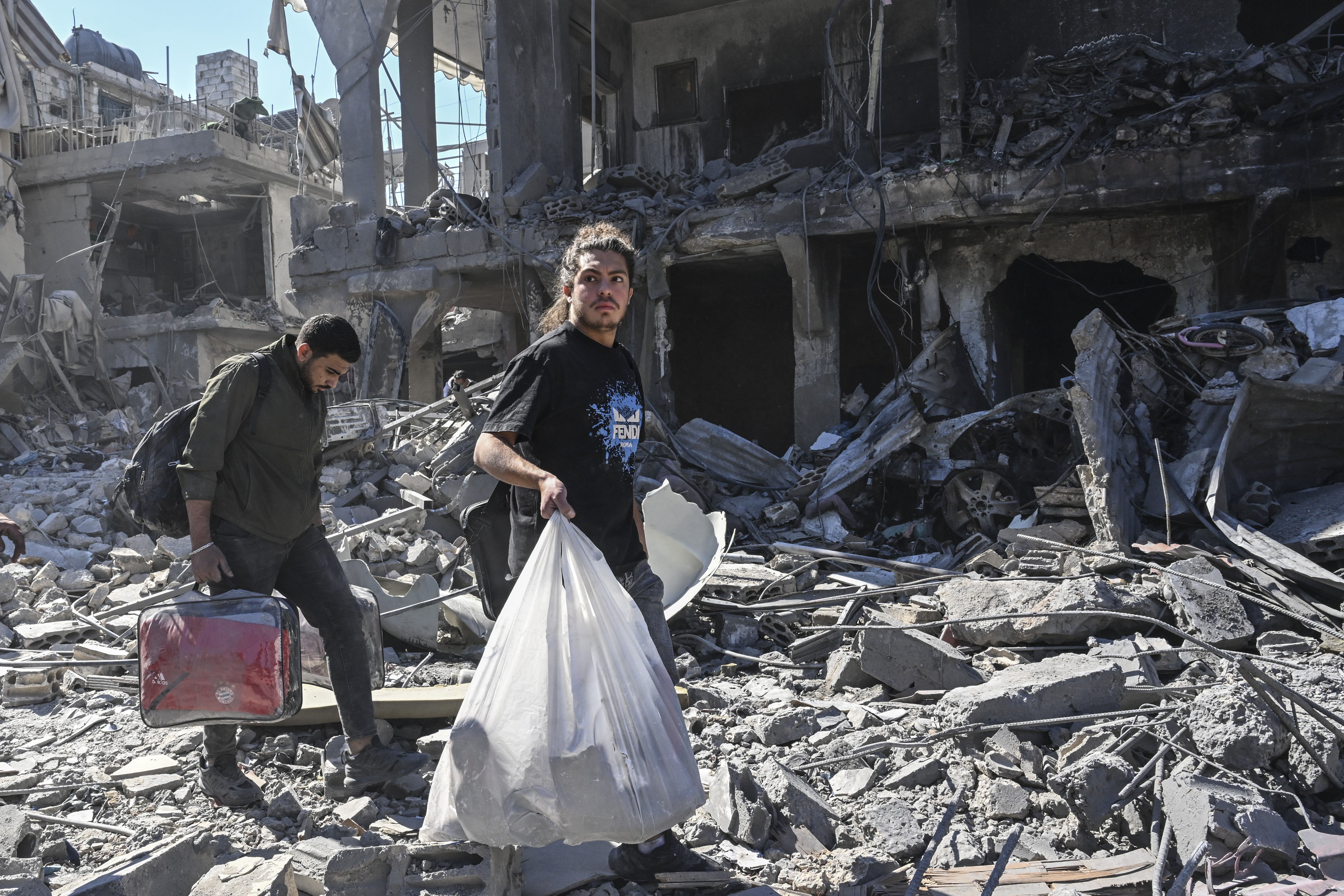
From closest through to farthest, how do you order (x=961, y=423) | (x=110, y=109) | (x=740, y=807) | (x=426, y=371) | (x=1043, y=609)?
(x=740, y=807), (x=1043, y=609), (x=961, y=423), (x=426, y=371), (x=110, y=109)

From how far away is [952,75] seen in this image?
949 centimetres

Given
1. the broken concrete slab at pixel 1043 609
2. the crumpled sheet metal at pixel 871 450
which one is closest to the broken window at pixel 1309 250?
the crumpled sheet metal at pixel 871 450

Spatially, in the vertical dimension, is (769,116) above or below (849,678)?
above

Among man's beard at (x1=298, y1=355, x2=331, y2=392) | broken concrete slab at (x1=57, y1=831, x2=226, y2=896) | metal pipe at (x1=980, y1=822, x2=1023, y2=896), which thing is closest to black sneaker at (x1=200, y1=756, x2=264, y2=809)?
broken concrete slab at (x1=57, y1=831, x2=226, y2=896)

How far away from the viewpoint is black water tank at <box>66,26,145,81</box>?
2352 centimetres

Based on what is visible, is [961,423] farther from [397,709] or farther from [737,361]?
[737,361]

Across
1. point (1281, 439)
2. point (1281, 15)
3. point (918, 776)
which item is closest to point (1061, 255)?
point (1281, 15)

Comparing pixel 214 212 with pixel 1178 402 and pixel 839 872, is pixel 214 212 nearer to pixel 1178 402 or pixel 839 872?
pixel 1178 402

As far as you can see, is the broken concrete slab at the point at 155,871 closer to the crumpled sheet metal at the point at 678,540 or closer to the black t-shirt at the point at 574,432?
the black t-shirt at the point at 574,432

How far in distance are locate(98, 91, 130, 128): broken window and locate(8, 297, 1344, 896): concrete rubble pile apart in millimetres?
A: 17697

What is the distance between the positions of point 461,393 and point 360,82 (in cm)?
575

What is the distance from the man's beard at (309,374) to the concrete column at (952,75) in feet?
24.8

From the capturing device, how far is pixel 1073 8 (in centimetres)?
1099

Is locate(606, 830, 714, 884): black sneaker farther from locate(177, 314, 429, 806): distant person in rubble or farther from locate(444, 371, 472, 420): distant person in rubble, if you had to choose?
locate(444, 371, 472, 420): distant person in rubble
